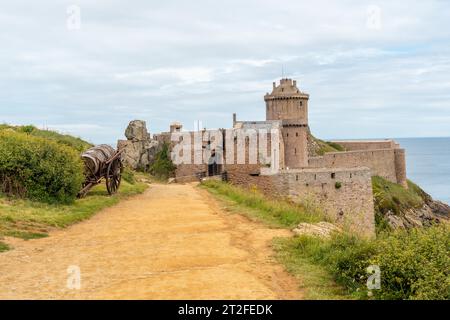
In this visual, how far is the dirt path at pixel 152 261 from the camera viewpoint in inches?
273

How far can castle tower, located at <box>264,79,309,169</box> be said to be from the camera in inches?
1900

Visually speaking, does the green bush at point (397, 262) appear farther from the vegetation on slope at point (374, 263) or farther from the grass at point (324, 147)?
the grass at point (324, 147)

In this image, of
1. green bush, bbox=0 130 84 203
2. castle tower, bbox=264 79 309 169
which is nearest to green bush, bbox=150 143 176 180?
castle tower, bbox=264 79 309 169

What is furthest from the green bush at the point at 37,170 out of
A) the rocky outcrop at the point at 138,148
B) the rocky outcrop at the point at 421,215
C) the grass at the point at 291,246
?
the rocky outcrop at the point at 421,215

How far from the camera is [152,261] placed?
8.74 metres

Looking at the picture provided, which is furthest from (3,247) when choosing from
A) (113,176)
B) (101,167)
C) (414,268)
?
(113,176)

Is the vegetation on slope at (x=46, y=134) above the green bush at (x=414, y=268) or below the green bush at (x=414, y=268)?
above

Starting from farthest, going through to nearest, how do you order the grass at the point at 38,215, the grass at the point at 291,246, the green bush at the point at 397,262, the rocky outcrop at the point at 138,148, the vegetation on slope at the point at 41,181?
the rocky outcrop at the point at 138,148, the vegetation on slope at the point at 41,181, the grass at the point at 38,215, the grass at the point at 291,246, the green bush at the point at 397,262

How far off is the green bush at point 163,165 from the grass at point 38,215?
62.4 ft

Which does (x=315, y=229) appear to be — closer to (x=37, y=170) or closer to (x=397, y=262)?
(x=397, y=262)

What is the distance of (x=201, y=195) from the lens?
21328mm

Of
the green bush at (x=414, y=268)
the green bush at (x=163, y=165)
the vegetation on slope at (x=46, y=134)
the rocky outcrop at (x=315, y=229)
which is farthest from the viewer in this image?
the green bush at (x=163, y=165)

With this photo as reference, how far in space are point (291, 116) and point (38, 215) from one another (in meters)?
40.0
